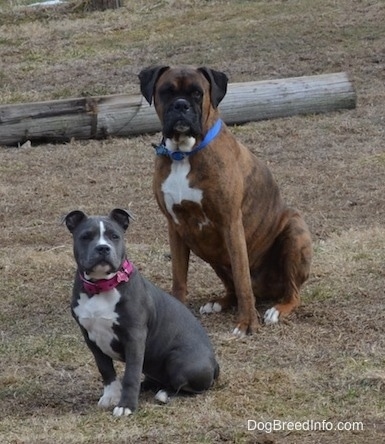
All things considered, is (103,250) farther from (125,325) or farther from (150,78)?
(150,78)

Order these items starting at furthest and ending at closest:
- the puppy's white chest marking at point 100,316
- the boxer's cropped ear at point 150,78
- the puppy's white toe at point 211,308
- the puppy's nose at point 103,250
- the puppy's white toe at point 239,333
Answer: the puppy's white toe at point 211,308 < the boxer's cropped ear at point 150,78 < the puppy's white toe at point 239,333 < the puppy's white chest marking at point 100,316 < the puppy's nose at point 103,250

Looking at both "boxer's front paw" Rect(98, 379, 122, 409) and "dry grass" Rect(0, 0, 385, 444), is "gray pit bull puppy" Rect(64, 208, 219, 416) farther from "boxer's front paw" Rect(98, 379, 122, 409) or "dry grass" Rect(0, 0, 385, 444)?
"dry grass" Rect(0, 0, 385, 444)

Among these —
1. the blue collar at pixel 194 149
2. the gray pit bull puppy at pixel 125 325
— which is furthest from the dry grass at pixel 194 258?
the blue collar at pixel 194 149

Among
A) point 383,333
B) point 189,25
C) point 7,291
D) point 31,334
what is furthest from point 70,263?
point 189,25

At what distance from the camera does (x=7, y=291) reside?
28.0 feet

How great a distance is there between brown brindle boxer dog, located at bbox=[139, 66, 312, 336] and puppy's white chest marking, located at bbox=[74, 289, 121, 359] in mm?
1675

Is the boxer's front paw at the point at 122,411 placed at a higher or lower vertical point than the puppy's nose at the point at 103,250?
lower

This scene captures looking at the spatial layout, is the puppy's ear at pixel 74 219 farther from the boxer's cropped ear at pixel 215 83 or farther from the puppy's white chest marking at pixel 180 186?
the boxer's cropped ear at pixel 215 83

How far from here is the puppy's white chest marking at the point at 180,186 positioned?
7504mm

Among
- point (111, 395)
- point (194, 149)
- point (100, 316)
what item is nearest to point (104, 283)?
point (100, 316)

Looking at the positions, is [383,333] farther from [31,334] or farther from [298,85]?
[298,85]

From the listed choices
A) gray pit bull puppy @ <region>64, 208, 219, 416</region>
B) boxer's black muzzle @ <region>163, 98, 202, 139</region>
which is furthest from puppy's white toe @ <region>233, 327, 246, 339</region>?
boxer's black muzzle @ <region>163, 98, 202, 139</region>

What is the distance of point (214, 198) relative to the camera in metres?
7.51

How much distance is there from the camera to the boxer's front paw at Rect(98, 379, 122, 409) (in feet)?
19.9
